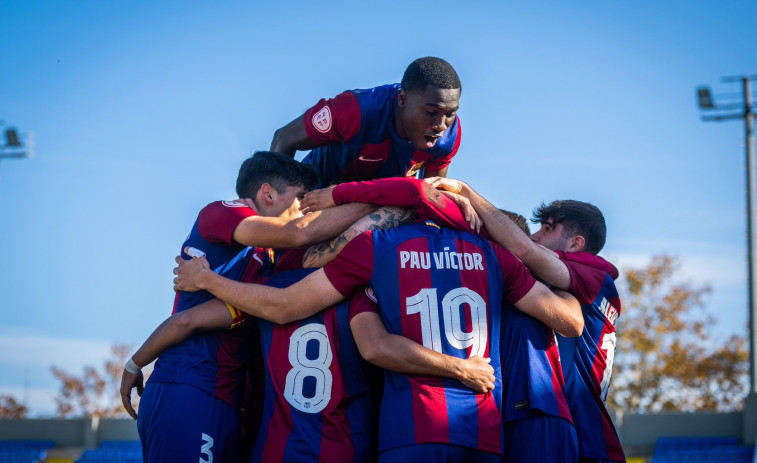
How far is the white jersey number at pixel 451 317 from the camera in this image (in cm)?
393

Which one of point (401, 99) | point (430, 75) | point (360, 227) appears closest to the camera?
point (360, 227)

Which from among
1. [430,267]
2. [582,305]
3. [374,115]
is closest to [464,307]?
[430,267]

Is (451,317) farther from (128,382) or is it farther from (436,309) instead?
(128,382)

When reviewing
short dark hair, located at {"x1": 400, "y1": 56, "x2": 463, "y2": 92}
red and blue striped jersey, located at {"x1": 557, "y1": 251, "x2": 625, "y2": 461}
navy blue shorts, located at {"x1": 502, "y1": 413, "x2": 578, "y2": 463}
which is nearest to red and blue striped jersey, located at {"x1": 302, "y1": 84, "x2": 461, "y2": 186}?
short dark hair, located at {"x1": 400, "y1": 56, "x2": 463, "y2": 92}

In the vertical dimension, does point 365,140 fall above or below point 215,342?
above

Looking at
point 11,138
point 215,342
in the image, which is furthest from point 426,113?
point 11,138

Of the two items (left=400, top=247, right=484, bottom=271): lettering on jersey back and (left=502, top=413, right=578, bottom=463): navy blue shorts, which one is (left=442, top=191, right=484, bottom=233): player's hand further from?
(left=502, top=413, right=578, bottom=463): navy blue shorts

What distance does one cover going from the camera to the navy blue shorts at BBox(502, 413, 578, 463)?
4.13 meters

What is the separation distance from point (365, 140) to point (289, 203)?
1.12 m

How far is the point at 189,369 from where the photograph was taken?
14.8ft

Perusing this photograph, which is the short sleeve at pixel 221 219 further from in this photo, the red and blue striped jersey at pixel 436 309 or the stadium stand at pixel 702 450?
the stadium stand at pixel 702 450

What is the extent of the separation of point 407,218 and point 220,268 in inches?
44.4

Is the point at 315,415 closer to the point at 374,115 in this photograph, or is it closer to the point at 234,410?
Result: the point at 234,410

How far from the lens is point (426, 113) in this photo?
543 cm
